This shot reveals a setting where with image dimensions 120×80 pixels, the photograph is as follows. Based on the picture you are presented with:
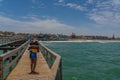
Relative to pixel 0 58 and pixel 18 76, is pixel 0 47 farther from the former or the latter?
pixel 0 58

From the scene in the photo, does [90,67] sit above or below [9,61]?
below

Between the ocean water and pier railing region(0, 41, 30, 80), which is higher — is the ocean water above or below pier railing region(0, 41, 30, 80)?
below

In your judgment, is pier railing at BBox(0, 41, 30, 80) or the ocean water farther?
the ocean water

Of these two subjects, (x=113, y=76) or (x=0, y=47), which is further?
(x=0, y=47)

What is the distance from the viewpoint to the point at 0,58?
8.12m

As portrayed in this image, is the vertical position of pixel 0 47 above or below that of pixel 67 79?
above

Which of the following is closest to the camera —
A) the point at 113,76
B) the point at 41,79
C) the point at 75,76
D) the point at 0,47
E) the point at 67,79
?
the point at 41,79

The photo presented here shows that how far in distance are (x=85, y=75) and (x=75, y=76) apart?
115 centimetres

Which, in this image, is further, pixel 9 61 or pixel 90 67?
pixel 90 67

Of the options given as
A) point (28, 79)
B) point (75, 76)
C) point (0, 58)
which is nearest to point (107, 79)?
point (75, 76)

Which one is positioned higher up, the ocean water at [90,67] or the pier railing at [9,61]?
the pier railing at [9,61]

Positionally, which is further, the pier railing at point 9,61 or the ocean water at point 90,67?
the ocean water at point 90,67

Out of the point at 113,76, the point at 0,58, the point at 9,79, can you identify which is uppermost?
the point at 0,58

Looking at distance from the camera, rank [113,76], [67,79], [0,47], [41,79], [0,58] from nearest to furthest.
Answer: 1. [0,58]
2. [41,79]
3. [67,79]
4. [113,76]
5. [0,47]
